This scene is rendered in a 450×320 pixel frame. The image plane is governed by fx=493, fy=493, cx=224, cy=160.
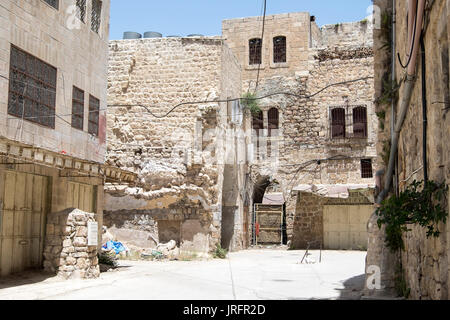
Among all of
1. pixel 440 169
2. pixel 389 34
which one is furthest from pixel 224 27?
pixel 440 169

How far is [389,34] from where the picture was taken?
9.34m

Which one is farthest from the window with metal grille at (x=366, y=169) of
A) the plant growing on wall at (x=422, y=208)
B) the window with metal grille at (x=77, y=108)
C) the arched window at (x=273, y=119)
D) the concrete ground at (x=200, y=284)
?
the plant growing on wall at (x=422, y=208)

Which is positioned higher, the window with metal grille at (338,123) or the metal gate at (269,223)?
the window with metal grille at (338,123)

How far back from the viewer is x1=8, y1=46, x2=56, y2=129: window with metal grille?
33.6 ft

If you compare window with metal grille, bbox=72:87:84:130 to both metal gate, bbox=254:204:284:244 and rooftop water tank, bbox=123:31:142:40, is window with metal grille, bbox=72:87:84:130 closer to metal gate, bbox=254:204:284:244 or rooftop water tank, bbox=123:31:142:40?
rooftop water tank, bbox=123:31:142:40

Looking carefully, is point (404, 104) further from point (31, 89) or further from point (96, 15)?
point (96, 15)

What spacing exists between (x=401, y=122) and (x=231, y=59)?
13228 mm

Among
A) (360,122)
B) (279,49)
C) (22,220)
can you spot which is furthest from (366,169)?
(22,220)

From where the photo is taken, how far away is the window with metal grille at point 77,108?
12578mm

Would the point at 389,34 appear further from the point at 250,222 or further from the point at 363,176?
the point at 250,222

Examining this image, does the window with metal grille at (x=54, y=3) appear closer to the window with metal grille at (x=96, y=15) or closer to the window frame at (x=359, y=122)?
the window with metal grille at (x=96, y=15)

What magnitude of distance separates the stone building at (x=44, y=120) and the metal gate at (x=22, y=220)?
0.02 m

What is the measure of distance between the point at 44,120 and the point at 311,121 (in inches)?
604

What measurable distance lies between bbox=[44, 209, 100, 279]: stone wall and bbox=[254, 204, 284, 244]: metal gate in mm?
15620
